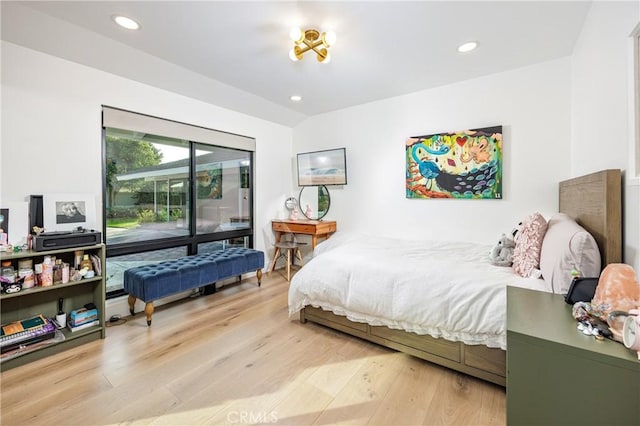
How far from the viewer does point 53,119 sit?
7.44ft

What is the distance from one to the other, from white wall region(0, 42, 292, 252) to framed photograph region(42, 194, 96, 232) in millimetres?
91

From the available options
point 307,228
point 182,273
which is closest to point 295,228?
point 307,228

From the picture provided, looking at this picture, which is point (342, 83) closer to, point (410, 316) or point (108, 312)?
point (410, 316)

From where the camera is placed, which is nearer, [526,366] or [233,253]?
[526,366]

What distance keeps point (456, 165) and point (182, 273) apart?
10.6ft

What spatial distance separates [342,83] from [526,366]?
3.05 m

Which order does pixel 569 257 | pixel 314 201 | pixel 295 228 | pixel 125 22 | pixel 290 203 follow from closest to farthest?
1. pixel 569 257
2. pixel 125 22
3. pixel 295 228
4. pixel 314 201
5. pixel 290 203

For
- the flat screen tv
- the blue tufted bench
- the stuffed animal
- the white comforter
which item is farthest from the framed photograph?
the stuffed animal

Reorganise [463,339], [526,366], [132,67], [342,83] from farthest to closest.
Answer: [342,83] < [132,67] < [463,339] < [526,366]

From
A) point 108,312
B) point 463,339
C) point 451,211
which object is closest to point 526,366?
point 463,339

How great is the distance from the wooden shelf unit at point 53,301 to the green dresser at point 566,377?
291cm

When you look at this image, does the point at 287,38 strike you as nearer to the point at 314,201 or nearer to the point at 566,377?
the point at 314,201

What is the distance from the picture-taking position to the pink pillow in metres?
1.84

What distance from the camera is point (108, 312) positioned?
8.55ft
